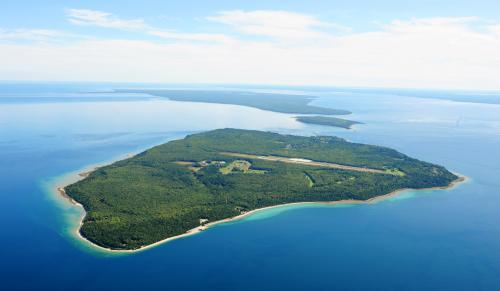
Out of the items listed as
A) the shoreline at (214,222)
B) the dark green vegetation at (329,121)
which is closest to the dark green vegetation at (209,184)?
the shoreline at (214,222)

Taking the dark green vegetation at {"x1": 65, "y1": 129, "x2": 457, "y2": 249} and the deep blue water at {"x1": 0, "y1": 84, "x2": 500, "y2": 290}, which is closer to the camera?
the deep blue water at {"x1": 0, "y1": 84, "x2": 500, "y2": 290}

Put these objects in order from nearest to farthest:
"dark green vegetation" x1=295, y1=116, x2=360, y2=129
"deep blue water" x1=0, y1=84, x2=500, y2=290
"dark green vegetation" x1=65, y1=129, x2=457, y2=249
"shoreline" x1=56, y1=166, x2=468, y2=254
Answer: "deep blue water" x1=0, y1=84, x2=500, y2=290
"shoreline" x1=56, y1=166, x2=468, y2=254
"dark green vegetation" x1=65, y1=129, x2=457, y2=249
"dark green vegetation" x1=295, y1=116, x2=360, y2=129

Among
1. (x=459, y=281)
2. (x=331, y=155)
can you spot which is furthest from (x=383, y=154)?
(x=459, y=281)

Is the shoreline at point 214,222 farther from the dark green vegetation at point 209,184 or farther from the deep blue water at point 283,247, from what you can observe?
the deep blue water at point 283,247

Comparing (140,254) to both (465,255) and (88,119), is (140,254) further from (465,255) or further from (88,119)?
(88,119)

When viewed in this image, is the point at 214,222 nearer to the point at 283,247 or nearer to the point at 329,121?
the point at 283,247

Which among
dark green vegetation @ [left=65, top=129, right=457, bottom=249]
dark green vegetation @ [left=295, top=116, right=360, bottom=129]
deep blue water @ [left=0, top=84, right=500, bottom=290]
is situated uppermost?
dark green vegetation @ [left=295, top=116, right=360, bottom=129]

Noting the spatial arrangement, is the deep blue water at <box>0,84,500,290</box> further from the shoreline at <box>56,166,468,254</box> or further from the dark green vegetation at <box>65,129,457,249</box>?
the dark green vegetation at <box>65,129,457,249</box>

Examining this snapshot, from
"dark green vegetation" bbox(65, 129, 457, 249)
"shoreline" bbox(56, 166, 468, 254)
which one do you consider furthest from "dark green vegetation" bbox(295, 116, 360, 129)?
"shoreline" bbox(56, 166, 468, 254)

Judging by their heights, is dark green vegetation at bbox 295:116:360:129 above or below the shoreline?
above
